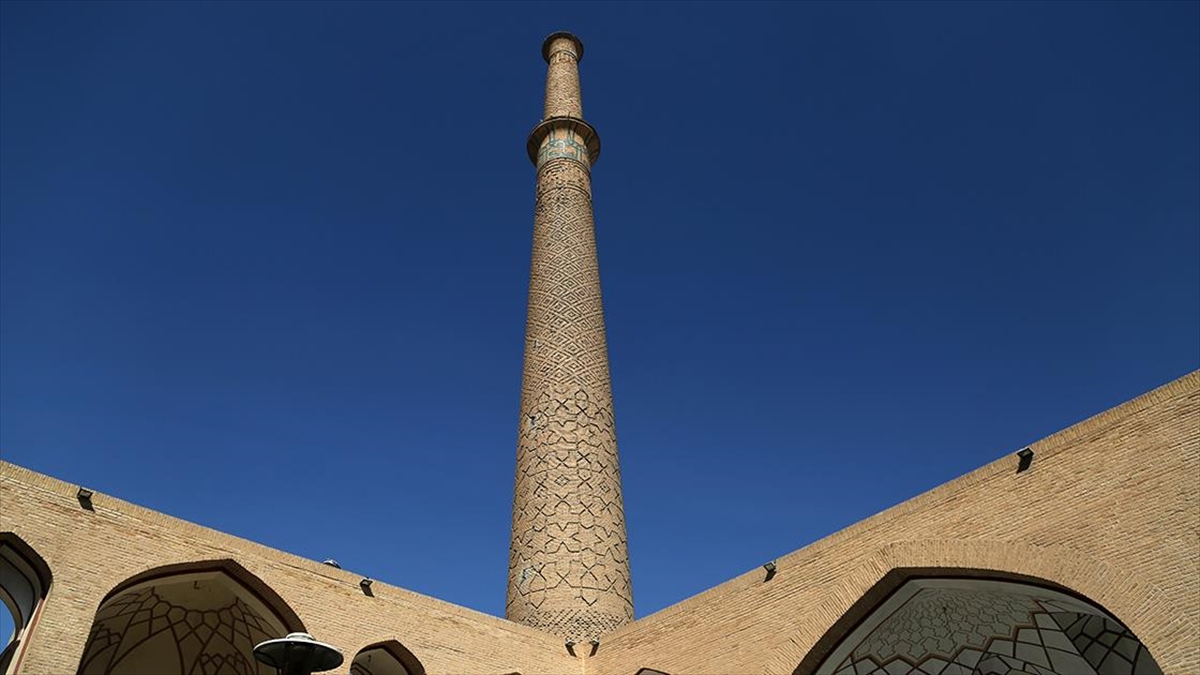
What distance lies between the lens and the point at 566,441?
310 inches

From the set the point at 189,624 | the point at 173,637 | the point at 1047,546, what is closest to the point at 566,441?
the point at 189,624

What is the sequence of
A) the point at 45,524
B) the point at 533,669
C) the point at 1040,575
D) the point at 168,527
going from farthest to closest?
the point at 533,669, the point at 168,527, the point at 45,524, the point at 1040,575

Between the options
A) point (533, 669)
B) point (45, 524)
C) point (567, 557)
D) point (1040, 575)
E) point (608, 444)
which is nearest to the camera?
point (1040, 575)

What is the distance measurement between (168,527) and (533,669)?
2453mm

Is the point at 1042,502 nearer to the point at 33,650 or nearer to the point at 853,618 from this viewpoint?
the point at 853,618

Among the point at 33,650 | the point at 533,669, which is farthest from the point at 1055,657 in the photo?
the point at 33,650

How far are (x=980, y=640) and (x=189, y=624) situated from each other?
4854 mm

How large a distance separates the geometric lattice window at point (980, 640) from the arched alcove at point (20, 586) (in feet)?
13.2

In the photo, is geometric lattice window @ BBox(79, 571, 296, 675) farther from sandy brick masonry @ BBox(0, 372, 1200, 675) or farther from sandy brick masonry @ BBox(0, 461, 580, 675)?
sandy brick masonry @ BBox(0, 372, 1200, 675)

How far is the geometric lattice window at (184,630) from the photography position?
5809 millimetres

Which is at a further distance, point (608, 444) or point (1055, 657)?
point (608, 444)

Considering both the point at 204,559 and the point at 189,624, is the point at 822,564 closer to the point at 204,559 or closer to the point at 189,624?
the point at 204,559

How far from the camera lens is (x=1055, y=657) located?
5.84m

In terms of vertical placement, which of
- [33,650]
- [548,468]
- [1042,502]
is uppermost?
[548,468]
